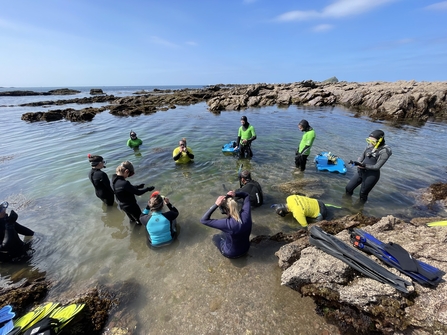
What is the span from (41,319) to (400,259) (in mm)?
6283

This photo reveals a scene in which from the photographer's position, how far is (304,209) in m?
6.18

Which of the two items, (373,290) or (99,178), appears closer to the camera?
(373,290)

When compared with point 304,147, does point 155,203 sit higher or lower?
lower

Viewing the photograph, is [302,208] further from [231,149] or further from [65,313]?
[231,149]

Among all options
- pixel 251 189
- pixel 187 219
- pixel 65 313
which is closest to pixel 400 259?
pixel 251 189

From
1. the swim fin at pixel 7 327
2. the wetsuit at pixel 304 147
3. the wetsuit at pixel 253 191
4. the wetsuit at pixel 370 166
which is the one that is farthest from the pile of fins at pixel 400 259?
the swim fin at pixel 7 327

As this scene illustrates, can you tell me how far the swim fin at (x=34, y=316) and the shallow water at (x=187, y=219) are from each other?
825 mm

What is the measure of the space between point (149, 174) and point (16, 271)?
5838mm

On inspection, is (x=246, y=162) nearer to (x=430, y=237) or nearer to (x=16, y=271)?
(x=430, y=237)

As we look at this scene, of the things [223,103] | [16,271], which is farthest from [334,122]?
[16,271]

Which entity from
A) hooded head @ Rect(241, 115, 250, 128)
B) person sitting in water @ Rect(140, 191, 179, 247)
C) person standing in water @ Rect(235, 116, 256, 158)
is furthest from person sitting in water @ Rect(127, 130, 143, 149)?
person sitting in water @ Rect(140, 191, 179, 247)

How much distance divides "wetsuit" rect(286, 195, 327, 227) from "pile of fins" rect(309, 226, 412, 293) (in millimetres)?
1537

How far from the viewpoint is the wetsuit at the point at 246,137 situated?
36.3ft

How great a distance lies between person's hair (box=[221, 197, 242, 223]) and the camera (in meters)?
4.45
